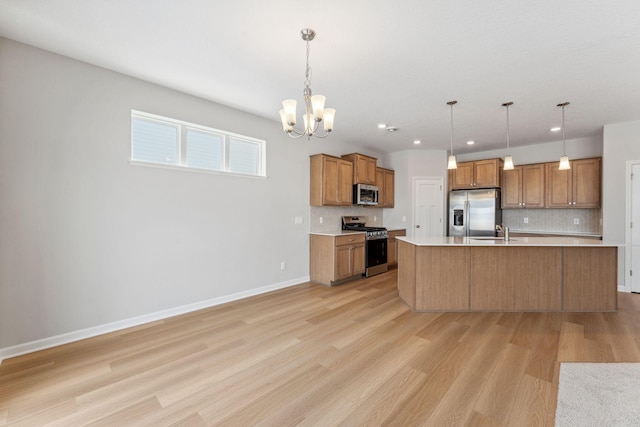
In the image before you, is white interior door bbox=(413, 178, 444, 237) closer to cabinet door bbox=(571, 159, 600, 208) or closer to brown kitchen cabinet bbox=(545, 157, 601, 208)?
brown kitchen cabinet bbox=(545, 157, 601, 208)

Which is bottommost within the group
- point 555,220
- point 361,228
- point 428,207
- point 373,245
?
point 373,245

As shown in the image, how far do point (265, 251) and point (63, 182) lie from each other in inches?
100

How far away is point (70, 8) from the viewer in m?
2.11

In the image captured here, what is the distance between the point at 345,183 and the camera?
5.50 metres

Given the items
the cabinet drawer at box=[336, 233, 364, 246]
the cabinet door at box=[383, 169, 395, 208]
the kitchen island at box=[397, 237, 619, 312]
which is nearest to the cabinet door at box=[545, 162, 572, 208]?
the kitchen island at box=[397, 237, 619, 312]

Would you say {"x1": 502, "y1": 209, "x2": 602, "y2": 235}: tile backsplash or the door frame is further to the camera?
the door frame

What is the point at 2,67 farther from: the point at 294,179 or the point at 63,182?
the point at 294,179

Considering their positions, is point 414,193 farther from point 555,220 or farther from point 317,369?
point 317,369

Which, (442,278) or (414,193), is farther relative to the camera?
(414,193)

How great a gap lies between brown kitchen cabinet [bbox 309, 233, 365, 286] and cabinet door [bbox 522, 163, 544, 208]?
137 inches

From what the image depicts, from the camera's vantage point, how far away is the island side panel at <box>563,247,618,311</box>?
3549 millimetres

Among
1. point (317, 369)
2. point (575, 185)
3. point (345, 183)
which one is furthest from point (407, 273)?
point (575, 185)

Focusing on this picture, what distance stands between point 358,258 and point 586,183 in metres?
4.33

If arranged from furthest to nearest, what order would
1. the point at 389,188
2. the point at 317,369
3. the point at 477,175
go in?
the point at 389,188 < the point at 477,175 < the point at 317,369
